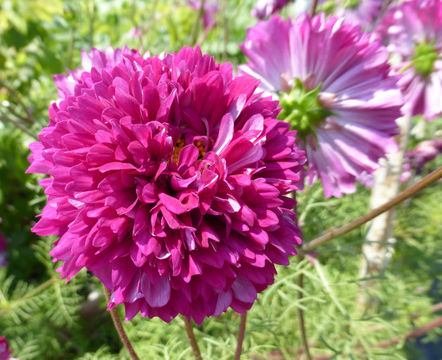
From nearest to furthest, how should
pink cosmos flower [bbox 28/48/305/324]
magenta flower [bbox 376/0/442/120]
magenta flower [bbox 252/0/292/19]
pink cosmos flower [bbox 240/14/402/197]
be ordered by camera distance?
pink cosmos flower [bbox 28/48/305/324]
pink cosmos flower [bbox 240/14/402/197]
magenta flower [bbox 376/0/442/120]
magenta flower [bbox 252/0/292/19]

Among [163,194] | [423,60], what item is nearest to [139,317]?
[163,194]

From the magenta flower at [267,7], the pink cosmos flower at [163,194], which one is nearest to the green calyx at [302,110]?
the pink cosmos flower at [163,194]

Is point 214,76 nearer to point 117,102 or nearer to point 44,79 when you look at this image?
point 117,102

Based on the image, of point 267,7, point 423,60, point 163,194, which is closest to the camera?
point 163,194

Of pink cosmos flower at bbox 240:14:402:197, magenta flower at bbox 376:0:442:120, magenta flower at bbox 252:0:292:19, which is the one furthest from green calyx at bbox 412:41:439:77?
magenta flower at bbox 252:0:292:19

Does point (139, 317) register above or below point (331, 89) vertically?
below

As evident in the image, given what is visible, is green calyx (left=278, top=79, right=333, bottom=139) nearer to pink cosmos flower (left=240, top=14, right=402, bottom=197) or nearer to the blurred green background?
pink cosmos flower (left=240, top=14, right=402, bottom=197)

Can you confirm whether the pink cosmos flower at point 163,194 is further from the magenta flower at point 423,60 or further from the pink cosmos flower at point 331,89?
the magenta flower at point 423,60

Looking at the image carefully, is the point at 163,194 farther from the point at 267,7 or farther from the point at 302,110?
the point at 267,7
